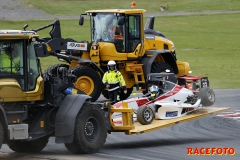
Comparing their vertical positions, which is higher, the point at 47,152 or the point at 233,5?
the point at 233,5

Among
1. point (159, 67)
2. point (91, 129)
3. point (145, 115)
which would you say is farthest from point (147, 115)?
point (159, 67)

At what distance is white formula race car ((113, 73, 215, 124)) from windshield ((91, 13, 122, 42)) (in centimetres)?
557

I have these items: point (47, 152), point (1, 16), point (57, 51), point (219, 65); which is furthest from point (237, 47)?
point (47, 152)

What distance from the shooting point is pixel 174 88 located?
19.5 meters

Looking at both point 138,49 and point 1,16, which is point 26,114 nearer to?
point 138,49

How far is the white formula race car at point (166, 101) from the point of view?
58.7ft

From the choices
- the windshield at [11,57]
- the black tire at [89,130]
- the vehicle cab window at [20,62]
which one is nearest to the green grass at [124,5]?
the black tire at [89,130]

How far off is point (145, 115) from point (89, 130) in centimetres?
235

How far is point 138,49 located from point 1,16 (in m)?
36.8

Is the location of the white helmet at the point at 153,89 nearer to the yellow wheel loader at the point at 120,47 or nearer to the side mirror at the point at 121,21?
the yellow wheel loader at the point at 120,47

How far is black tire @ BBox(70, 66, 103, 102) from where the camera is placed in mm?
24578

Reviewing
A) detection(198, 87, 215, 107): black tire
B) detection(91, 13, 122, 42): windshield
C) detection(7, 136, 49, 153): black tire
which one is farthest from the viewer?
detection(91, 13, 122, 42): windshield

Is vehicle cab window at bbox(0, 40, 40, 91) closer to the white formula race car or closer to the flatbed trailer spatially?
the flatbed trailer

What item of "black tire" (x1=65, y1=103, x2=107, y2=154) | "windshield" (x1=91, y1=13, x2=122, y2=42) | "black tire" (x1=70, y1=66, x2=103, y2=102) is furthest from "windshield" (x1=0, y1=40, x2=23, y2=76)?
"windshield" (x1=91, y1=13, x2=122, y2=42)
